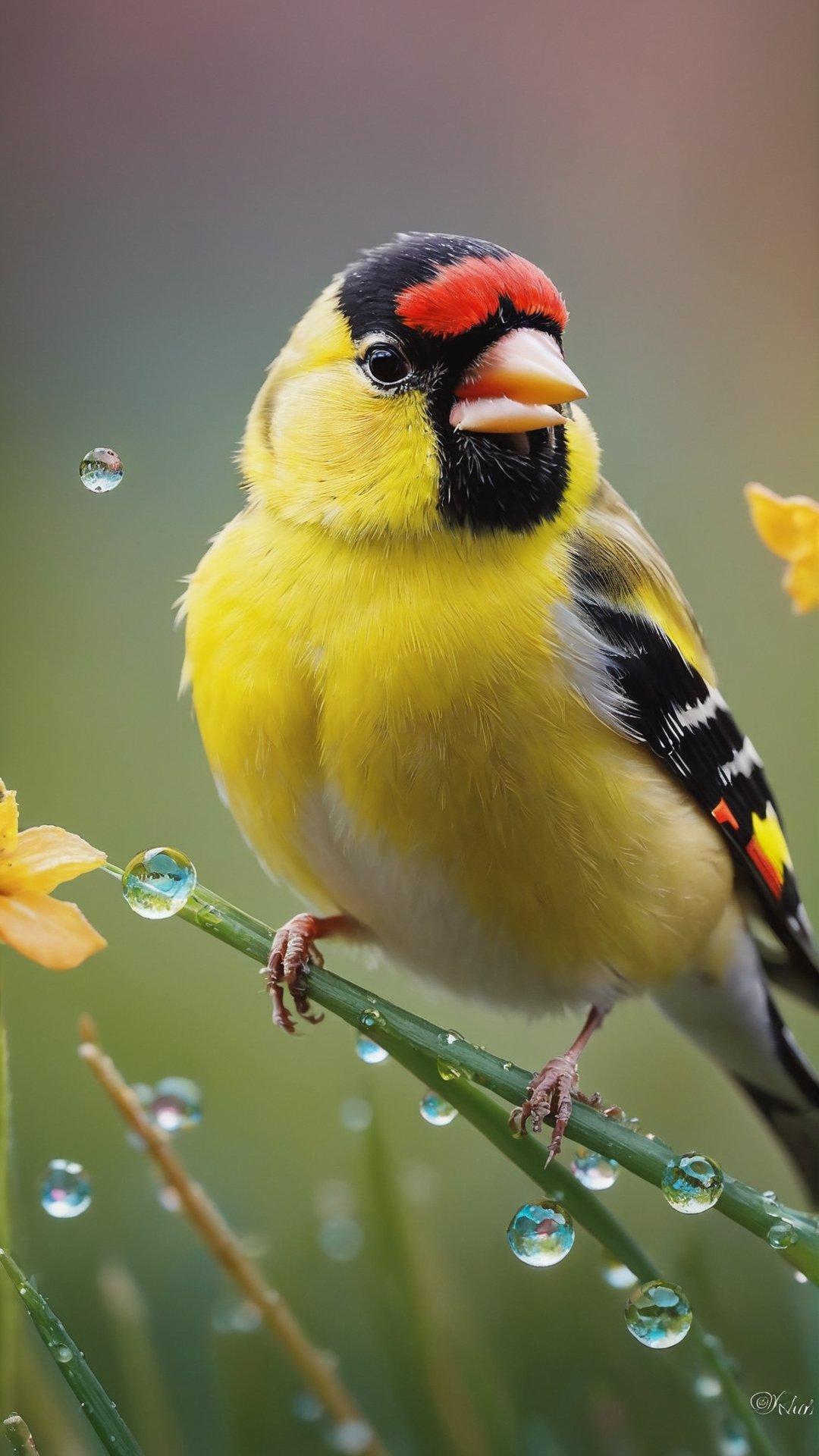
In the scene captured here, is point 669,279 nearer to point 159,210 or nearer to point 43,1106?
point 159,210

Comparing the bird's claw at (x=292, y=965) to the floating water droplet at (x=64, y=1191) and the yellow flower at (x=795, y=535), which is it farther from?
the yellow flower at (x=795, y=535)

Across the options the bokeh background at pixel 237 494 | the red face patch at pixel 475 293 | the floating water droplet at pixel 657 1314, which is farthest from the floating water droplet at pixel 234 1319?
the red face patch at pixel 475 293

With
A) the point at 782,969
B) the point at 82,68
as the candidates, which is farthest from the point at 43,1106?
the point at 82,68

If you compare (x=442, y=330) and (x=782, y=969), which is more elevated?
(x=442, y=330)

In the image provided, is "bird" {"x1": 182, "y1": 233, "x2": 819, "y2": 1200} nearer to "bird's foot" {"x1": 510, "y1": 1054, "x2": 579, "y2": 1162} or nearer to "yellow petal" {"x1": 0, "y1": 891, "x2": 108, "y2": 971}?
"bird's foot" {"x1": 510, "y1": 1054, "x2": 579, "y2": 1162}

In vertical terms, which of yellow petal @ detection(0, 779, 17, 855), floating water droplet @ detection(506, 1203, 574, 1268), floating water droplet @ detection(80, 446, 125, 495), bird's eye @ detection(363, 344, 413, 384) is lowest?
floating water droplet @ detection(506, 1203, 574, 1268)

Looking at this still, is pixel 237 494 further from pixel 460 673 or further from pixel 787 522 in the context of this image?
pixel 787 522

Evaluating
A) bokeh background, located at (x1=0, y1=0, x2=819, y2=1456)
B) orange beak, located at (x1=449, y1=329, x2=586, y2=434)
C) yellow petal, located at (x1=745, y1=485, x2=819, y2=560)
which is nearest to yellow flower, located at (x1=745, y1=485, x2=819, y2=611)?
yellow petal, located at (x1=745, y1=485, x2=819, y2=560)
